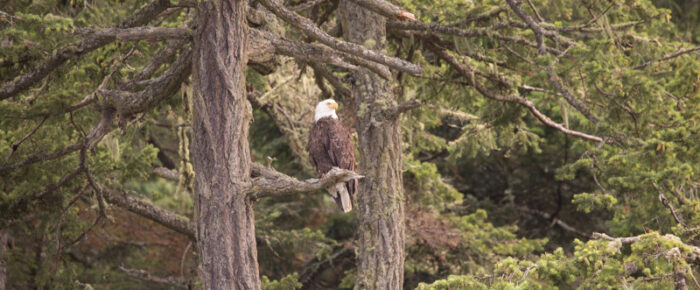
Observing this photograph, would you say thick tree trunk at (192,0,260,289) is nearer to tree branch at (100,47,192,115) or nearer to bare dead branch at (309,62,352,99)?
tree branch at (100,47,192,115)

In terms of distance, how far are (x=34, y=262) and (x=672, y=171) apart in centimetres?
913

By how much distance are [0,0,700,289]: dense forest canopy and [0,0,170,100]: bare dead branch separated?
0.05 feet

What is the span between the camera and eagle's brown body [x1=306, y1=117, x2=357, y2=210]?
24.3ft

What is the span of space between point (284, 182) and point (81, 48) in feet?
7.64

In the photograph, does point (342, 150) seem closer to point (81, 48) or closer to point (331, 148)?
point (331, 148)

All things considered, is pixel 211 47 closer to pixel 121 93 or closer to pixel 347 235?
pixel 121 93

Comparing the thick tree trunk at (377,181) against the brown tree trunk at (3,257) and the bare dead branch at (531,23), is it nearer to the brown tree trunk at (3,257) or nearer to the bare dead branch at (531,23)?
the bare dead branch at (531,23)

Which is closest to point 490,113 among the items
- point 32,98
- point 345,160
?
point 345,160

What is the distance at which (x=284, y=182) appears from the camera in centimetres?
513

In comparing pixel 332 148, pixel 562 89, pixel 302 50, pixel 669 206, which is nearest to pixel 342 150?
pixel 332 148

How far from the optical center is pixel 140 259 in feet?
42.1

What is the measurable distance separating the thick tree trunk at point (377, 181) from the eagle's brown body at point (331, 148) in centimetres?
45

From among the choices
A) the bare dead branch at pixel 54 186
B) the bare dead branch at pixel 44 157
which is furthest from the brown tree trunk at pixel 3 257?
the bare dead branch at pixel 44 157

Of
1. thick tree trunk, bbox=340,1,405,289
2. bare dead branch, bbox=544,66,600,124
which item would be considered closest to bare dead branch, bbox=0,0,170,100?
thick tree trunk, bbox=340,1,405,289
